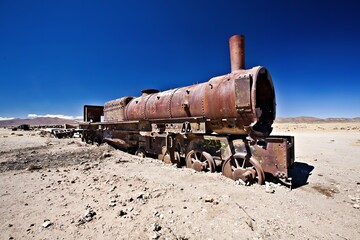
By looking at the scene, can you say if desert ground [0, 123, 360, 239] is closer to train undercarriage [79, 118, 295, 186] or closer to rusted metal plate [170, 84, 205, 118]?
train undercarriage [79, 118, 295, 186]

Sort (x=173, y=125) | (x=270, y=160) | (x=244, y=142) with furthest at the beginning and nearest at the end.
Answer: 1. (x=173, y=125)
2. (x=244, y=142)
3. (x=270, y=160)

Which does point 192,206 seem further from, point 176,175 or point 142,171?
point 142,171

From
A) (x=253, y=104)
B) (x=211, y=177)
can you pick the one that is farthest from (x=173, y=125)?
(x=253, y=104)

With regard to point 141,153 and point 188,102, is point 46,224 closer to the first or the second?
point 188,102

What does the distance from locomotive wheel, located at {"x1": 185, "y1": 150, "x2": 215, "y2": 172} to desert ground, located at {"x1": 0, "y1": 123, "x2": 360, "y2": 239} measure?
0.95ft

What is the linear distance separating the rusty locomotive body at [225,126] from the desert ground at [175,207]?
1.79 ft

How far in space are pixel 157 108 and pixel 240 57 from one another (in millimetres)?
3940

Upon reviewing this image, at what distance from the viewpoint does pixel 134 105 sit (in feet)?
32.8

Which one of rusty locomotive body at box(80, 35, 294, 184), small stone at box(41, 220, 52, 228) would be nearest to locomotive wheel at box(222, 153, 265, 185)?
rusty locomotive body at box(80, 35, 294, 184)

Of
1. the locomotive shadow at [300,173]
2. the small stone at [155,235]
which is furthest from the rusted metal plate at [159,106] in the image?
the small stone at [155,235]

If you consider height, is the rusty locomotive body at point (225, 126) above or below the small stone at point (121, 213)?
above

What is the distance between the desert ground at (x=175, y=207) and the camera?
308 centimetres

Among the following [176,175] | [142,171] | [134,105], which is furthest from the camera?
[134,105]

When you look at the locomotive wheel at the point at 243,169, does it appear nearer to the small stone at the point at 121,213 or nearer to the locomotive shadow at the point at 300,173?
the locomotive shadow at the point at 300,173
